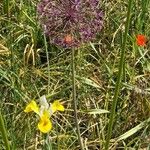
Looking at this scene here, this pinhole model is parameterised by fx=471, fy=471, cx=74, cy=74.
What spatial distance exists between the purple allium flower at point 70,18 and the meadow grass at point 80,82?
416 mm

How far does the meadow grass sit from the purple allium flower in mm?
416

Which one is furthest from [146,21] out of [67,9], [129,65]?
[67,9]

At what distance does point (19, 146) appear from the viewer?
1.91 m

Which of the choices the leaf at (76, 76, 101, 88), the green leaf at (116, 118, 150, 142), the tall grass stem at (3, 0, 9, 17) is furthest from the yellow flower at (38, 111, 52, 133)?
the tall grass stem at (3, 0, 9, 17)

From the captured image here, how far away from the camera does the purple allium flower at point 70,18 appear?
1.42 m

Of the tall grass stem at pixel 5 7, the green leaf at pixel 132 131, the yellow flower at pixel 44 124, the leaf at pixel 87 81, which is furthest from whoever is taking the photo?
the tall grass stem at pixel 5 7

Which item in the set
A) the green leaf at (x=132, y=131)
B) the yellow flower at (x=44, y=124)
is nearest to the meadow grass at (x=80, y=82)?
the green leaf at (x=132, y=131)

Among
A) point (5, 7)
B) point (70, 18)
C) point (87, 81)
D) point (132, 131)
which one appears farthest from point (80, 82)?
point (70, 18)

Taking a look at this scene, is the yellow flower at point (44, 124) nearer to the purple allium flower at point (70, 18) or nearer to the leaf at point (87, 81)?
the purple allium flower at point (70, 18)

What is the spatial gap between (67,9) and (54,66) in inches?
39.9

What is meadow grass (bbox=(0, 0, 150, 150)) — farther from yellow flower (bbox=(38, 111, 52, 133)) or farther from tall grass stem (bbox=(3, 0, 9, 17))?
yellow flower (bbox=(38, 111, 52, 133))

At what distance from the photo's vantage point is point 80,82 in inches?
89.3

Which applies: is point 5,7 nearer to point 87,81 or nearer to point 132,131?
point 87,81

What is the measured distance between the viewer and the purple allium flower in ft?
4.66
